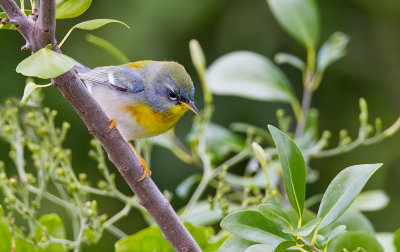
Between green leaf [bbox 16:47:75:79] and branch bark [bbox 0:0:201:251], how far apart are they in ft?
0.23

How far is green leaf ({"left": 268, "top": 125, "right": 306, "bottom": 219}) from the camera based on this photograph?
1.09 metres

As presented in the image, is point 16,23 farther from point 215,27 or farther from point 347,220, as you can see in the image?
point 215,27

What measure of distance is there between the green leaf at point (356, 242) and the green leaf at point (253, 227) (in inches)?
4.4

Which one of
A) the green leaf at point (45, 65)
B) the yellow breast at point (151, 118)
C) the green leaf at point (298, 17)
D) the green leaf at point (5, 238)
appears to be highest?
the green leaf at point (45, 65)

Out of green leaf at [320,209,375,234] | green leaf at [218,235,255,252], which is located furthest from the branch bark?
green leaf at [320,209,375,234]

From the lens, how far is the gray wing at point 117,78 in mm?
1922

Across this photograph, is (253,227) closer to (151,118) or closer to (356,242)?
(356,242)

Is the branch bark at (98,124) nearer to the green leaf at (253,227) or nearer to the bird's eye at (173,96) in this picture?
the green leaf at (253,227)

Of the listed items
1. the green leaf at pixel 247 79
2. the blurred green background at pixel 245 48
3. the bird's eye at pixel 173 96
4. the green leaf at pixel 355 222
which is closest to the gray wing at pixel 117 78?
the bird's eye at pixel 173 96

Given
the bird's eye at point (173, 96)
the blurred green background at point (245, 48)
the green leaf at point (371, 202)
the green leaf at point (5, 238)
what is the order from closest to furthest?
1. the green leaf at point (5, 238)
2. the green leaf at point (371, 202)
3. the bird's eye at point (173, 96)
4. the blurred green background at point (245, 48)

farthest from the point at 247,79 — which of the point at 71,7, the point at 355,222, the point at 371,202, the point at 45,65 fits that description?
the point at 45,65

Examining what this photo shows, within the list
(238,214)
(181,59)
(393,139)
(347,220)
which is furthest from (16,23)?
(393,139)

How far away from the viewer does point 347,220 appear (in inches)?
52.4

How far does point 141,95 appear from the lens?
198 centimetres
